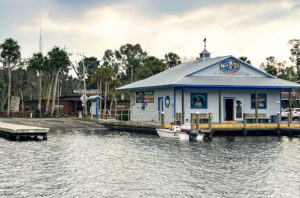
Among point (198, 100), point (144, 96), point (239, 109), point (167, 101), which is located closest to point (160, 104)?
point (167, 101)

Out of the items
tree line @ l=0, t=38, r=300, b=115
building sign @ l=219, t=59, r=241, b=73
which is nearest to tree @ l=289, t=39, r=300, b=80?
tree line @ l=0, t=38, r=300, b=115

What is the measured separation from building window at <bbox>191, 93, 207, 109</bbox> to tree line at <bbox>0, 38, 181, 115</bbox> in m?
18.2

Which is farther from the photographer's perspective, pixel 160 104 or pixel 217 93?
pixel 160 104

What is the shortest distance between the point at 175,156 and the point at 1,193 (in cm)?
1050

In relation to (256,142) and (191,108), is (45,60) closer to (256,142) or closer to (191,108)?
(191,108)

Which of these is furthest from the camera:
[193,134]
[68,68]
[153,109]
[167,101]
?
[68,68]

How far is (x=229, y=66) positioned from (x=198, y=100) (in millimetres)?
5205

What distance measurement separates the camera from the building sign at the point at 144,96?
42216mm

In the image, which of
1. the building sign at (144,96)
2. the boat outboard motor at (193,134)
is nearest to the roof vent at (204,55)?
the building sign at (144,96)

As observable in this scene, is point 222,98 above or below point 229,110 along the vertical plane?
above

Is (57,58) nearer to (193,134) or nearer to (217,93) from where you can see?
(217,93)

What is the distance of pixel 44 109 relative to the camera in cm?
6750

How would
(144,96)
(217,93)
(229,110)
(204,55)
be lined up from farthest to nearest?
(204,55), (144,96), (229,110), (217,93)

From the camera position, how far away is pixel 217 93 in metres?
38.7
